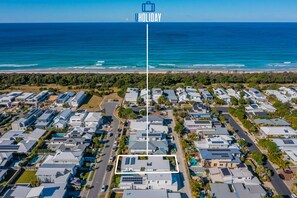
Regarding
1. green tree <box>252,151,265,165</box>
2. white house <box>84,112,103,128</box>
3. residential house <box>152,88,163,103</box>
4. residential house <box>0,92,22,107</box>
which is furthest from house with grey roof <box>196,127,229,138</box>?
residential house <box>0,92,22,107</box>

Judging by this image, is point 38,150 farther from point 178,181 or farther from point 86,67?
→ point 86,67

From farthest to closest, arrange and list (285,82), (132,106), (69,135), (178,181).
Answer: (285,82), (132,106), (69,135), (178,181)

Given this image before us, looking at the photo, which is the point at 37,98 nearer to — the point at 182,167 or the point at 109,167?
the point at 109,167

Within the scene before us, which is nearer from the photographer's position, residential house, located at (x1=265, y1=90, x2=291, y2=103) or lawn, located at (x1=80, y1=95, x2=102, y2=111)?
lawn, located at (x1=80, y1=95, x2=102, y2=111)

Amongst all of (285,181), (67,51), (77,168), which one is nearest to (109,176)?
(77,168)

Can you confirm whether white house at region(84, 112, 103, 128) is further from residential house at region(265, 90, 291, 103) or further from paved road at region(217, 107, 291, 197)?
residential house at region(265, 90, 291, 103)

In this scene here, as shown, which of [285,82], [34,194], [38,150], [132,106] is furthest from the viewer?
[285,82]

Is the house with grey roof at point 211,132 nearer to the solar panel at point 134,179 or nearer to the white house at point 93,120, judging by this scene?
the solar panel at point 134,179
